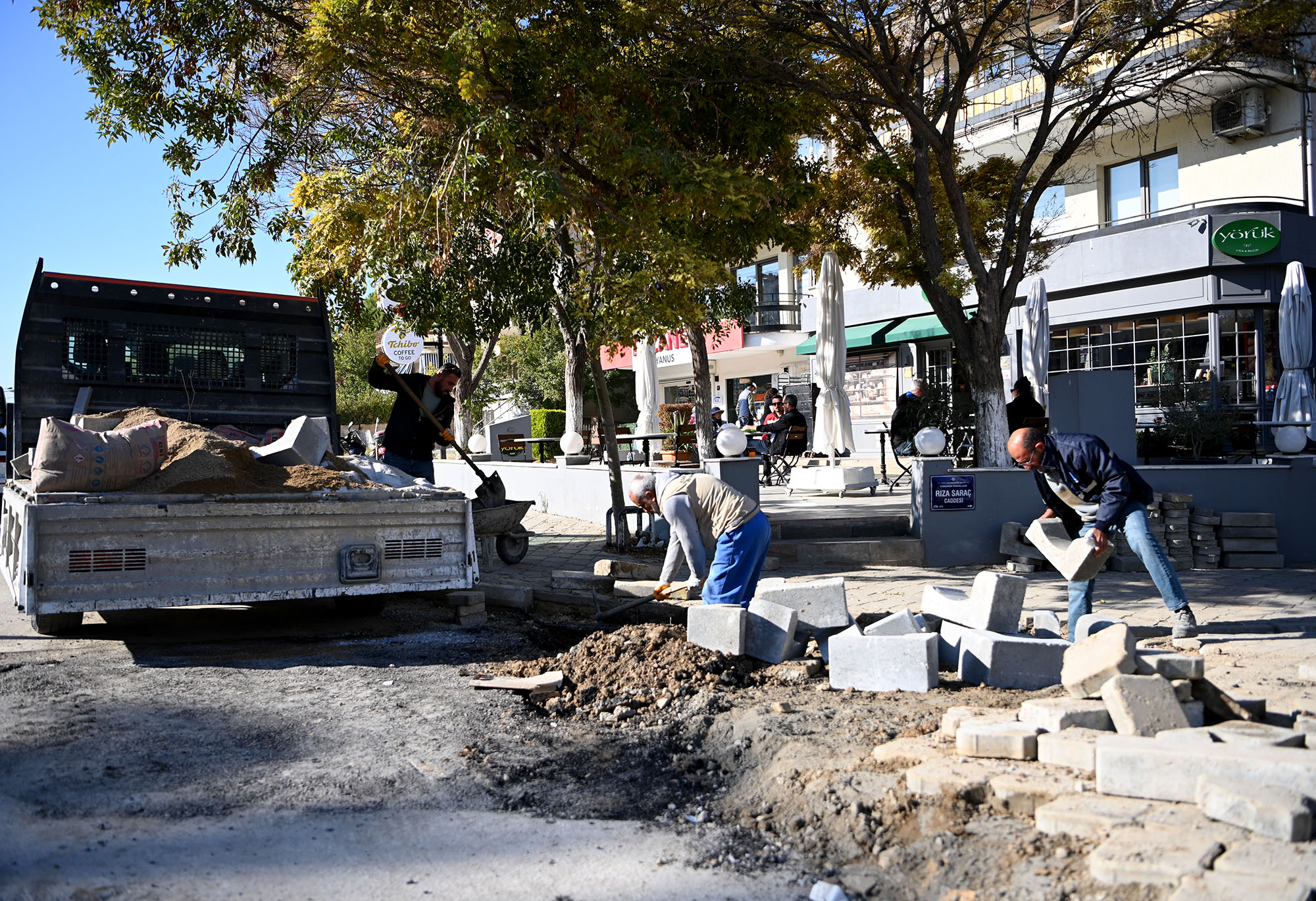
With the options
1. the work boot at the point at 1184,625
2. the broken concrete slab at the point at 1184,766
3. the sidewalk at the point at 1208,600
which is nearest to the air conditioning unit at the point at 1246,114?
the sidewalk at the point at 1208,600

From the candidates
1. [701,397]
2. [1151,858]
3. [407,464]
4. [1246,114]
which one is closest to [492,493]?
[407,464]

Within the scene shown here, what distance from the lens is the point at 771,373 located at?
31.5 metres

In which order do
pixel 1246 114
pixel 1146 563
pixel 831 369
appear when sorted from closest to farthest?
pixel 1146 563
pixel 831 369
pixel 1246 114

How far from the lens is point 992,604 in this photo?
5.14 m

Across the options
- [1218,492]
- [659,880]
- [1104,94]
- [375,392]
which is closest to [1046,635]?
[659,880]

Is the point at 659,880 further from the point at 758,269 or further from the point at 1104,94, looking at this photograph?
the point at 758,269

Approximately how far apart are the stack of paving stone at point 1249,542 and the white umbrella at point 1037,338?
5.62 m

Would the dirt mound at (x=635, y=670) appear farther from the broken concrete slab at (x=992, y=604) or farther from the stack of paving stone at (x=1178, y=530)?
the stack of paving stone at (x=1178, y=530)

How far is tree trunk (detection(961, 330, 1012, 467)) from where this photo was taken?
33.5 ft

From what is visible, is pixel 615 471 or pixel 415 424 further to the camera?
pixel 615 471

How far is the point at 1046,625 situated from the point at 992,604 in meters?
0.86

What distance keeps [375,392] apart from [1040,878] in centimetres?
4263

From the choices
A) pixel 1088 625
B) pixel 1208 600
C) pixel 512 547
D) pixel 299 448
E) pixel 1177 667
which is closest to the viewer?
pixel 1177 667

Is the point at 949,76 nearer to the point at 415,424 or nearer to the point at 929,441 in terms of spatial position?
the point at 929,441
